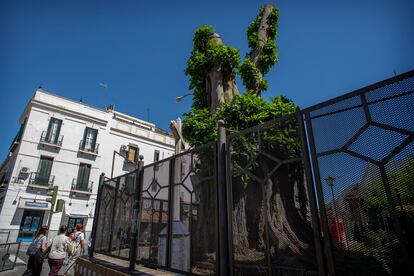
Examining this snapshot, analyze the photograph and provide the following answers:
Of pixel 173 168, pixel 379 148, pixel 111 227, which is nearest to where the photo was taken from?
pixel 379 148

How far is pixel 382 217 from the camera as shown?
78.1 inches

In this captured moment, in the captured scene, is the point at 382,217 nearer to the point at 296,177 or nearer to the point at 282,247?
the point at 296,177

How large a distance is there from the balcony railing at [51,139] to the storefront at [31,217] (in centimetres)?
493

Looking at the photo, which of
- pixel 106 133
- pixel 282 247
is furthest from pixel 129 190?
pixel 106 133

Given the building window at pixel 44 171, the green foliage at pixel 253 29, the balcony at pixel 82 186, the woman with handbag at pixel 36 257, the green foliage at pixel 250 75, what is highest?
the green foliage at pixel 253 29

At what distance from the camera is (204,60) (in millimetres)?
10250

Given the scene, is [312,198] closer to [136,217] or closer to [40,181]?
[136,217]

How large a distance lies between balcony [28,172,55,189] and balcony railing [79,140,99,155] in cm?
362

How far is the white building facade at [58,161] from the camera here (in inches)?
723

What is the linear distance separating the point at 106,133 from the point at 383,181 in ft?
82.8

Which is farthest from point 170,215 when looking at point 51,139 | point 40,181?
point 51,139

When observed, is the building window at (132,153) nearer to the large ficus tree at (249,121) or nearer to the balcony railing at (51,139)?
the balcony railing at (51,139)

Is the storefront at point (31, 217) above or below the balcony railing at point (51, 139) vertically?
below

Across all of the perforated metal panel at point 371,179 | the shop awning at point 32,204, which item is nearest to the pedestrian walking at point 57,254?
the perforated metal panel at point 371,179
